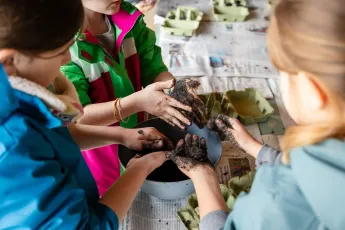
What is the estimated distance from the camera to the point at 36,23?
510 mm

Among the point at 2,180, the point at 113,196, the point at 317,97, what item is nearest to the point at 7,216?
the point at 2,180

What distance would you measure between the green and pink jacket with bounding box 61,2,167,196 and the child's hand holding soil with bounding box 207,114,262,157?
1.02 ft

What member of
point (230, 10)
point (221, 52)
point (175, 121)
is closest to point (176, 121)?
point (175, 121)

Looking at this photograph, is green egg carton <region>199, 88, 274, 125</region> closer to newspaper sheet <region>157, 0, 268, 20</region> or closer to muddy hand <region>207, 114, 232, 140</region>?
muddy hand <region>207, 114, 232, 140</region>

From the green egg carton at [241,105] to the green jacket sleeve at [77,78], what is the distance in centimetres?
38

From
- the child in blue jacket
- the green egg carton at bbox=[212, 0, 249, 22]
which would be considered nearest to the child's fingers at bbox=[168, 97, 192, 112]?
the child in blue jacket

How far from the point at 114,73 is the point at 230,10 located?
829mm

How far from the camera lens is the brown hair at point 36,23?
1.62 ft

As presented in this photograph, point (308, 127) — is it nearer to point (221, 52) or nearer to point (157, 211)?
point (157, 211)

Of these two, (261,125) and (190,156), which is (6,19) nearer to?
(190,156)

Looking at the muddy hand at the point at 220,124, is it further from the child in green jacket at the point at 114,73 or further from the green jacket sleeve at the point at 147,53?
the green jacket sleeve at the point at 147,53

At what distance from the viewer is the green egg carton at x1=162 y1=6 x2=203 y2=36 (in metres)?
1.50

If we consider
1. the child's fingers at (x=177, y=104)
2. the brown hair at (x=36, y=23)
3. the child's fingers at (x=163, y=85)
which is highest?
the brown hair at (x=36, y=23)

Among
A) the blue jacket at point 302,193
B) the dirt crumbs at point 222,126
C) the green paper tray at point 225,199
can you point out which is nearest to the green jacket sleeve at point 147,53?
the dirt crumbs at point 222,126
